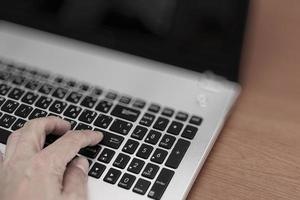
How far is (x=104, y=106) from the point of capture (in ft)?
2.34

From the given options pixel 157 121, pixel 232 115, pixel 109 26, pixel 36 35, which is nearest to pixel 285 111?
pixel 232 115

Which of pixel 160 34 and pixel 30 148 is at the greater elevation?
pixel 160 34

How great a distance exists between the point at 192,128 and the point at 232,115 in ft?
0.27

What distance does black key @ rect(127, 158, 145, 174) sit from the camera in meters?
0.62

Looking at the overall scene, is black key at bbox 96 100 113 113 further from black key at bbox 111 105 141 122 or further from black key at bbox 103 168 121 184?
black key at bbox 103 168 121 184

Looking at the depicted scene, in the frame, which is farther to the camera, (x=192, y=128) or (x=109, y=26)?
(x=109, y=26)

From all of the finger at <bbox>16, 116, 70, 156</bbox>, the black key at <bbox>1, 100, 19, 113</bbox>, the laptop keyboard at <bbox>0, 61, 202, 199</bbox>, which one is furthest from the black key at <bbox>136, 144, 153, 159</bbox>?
the black key at <bbox>1, 100, 19, 113</bbox>

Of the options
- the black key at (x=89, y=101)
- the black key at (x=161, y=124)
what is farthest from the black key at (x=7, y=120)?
the black key at (x=161, y=124)

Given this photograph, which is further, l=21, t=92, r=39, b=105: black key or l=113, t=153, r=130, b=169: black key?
l=21, t=92, r=39, b=105: black key

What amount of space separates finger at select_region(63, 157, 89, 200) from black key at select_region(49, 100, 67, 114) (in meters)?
0.11

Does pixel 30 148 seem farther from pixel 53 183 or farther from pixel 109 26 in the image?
pixel 109 26

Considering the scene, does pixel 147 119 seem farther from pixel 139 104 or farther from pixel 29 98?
pixel 29 98

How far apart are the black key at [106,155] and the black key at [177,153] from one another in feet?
0.24

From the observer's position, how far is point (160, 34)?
74 cm
